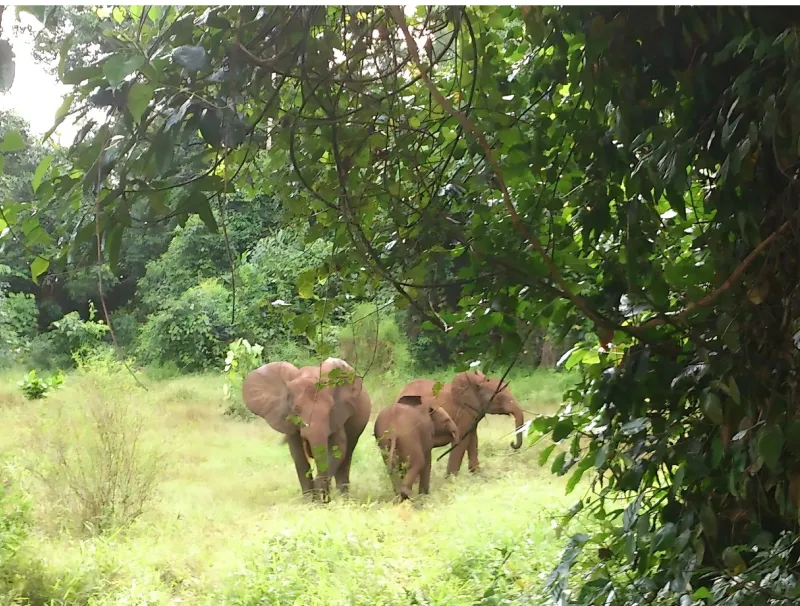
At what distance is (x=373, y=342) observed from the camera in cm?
149

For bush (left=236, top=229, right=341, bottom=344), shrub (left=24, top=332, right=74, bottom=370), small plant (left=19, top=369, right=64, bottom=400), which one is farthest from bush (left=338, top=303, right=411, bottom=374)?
small plant (left=19, top=369, right=64, bottom=400)

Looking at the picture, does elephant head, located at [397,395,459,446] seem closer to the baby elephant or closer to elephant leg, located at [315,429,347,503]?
the baby elephant

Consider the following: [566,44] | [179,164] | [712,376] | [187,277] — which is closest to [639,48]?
[566,44]

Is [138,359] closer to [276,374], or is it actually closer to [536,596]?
[276,374]

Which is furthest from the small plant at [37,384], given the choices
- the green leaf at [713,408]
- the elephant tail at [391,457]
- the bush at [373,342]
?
the green leaf at [713,408]

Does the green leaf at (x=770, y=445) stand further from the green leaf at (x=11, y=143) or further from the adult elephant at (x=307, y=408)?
the adult elephant at (x=307, y=408)

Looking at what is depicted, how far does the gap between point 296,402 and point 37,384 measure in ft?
3.17

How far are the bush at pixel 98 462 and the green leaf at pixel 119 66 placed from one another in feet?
5.42

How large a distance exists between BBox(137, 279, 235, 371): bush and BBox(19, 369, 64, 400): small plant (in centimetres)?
27

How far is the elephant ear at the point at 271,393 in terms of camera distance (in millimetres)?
2467

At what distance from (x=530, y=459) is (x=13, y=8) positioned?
2270 millimetres

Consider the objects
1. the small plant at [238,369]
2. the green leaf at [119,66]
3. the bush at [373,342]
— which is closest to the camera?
the green leaf at [119,66]

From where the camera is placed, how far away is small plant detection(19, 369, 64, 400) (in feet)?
5.53

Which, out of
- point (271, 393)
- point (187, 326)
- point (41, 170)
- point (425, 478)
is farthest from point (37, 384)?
point (41, 170)
